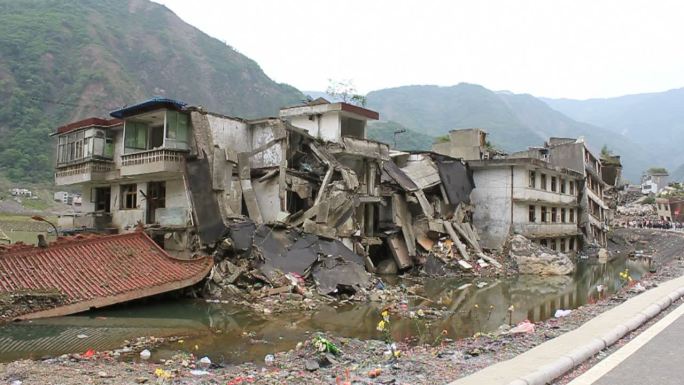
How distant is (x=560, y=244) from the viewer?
1513 inches

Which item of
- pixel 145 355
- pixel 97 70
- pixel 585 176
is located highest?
pixel 97 70

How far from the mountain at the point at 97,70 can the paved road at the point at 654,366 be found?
53129 millimetres

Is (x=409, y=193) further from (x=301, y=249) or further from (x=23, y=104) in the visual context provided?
(x=23, y=104)

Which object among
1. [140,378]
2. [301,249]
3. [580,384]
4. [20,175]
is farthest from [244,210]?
[20,175]

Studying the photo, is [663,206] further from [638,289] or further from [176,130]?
[176,130]

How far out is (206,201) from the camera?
19906 millimetres

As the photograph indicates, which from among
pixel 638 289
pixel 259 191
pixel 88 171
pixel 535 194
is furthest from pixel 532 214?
pixel 88 171

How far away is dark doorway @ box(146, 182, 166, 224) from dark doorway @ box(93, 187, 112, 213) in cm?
399

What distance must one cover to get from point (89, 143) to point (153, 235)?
18.2ft

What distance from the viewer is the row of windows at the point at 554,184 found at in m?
34.2

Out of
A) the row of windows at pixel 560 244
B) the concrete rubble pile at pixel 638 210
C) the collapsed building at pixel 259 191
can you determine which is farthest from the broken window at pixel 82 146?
the concrete rubble pile at pixel 638 210

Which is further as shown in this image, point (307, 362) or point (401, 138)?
point (401, 138)

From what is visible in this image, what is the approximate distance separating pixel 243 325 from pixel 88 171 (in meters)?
13.3

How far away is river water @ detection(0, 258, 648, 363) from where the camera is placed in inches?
431
